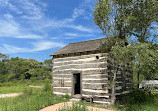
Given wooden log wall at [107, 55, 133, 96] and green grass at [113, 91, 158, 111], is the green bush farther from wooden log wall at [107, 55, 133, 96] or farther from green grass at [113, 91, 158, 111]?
wooden log wall at [107, 55, 133, 96]

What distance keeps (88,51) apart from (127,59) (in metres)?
3.95

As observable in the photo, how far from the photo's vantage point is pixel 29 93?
15.0m

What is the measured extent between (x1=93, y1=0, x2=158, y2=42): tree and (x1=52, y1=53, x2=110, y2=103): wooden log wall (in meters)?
2.39

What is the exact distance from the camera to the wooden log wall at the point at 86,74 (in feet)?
38.2

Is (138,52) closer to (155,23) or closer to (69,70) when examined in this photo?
(155,23)

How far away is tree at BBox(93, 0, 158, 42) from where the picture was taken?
1080 cm

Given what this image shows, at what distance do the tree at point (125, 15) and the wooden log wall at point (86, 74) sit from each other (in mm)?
2389

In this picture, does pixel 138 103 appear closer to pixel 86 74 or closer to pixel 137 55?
pixel 137 55

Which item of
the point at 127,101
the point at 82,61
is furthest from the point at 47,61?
the point at 127,101

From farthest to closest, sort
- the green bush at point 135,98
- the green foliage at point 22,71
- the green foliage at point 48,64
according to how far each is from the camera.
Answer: the green foliage at point 48,64, the green foliage at point 22,71, the green bush at point 135,98

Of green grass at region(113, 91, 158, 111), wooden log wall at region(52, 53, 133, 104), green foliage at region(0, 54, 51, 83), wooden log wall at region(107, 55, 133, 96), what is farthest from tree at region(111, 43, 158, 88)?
green foliage at region(0, 54, 51, 83)

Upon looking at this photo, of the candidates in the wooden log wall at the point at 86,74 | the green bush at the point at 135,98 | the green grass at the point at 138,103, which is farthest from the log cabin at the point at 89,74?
the green grass at the point at 138,103

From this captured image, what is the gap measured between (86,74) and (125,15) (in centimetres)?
590

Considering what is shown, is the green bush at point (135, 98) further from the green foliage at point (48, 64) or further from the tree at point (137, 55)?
the green foliage at point (48, 64)
